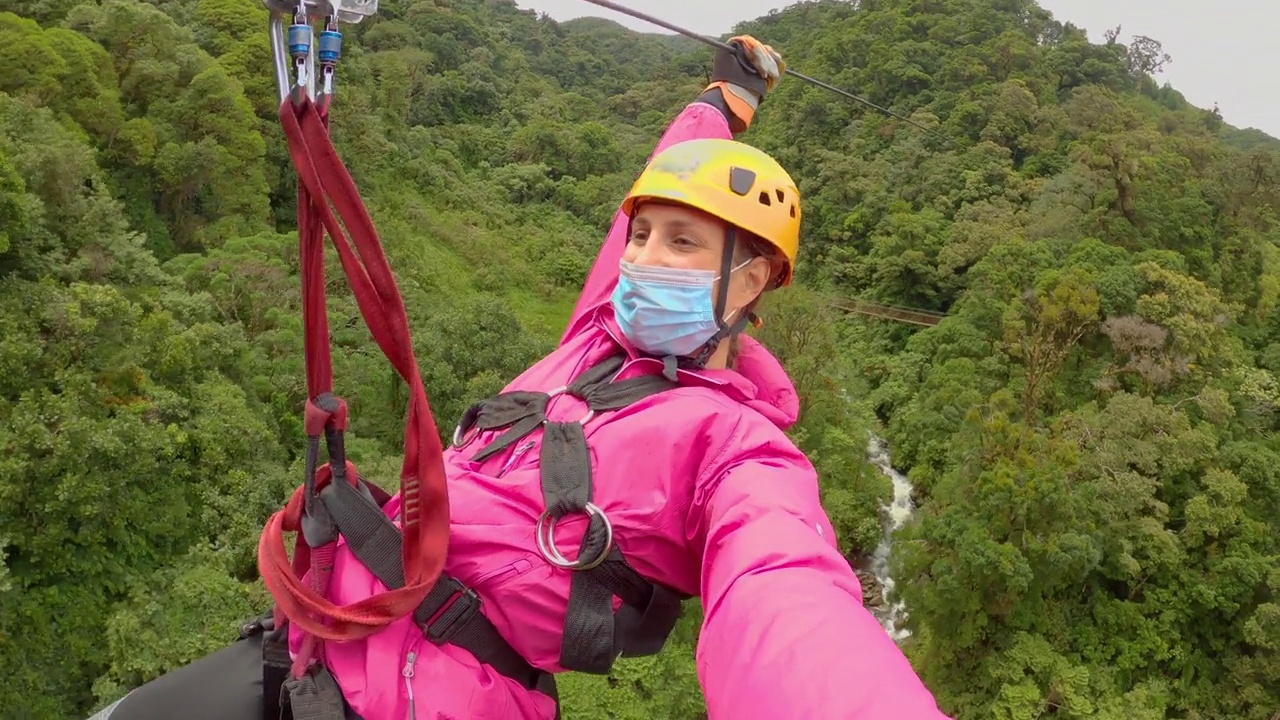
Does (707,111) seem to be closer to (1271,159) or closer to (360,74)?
(1271,159)

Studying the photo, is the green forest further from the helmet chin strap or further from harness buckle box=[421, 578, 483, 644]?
harness buckle box=[421, 578, 483, 644]

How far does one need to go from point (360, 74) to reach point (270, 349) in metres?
17.5

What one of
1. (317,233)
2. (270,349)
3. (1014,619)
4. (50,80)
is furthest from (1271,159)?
(50,80)

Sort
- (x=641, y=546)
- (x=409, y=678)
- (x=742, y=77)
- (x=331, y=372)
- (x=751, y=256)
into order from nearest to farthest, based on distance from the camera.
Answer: (x=331, y=372) < (x=409, y=678) < (x=641, y=546) < (x=751, y=256) < (x=742, y=77)

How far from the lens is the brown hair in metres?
2.00

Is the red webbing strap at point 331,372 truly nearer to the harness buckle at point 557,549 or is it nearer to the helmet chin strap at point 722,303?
the harness buckle at point 557,549

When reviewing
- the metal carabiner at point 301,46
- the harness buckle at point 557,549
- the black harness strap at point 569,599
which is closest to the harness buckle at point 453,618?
the black harness strap at point 569,599

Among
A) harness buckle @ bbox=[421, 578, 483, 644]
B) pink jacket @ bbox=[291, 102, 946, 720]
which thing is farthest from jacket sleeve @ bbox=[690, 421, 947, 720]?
harness buckle @ bbox=[421, 578, 483, 644]

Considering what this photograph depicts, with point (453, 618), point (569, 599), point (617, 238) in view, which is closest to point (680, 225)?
point (617, 238)

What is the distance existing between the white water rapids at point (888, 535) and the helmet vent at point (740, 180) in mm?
13671

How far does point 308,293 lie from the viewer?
1273 mm

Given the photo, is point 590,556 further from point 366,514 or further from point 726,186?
point 726,186

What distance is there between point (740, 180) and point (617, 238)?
0.59m

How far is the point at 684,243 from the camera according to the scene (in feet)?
6.49
